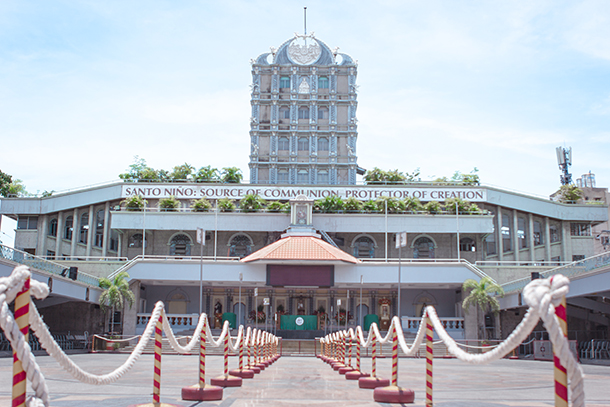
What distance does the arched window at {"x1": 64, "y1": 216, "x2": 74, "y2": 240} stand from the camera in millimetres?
62906

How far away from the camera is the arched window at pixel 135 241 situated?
194 feet

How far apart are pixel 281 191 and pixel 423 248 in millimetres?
15809

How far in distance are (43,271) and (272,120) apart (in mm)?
46990

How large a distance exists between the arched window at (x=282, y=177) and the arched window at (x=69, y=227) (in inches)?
1002

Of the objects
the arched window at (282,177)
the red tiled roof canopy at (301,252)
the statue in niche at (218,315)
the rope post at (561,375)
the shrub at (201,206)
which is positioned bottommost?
the statue in niche at (218,315)

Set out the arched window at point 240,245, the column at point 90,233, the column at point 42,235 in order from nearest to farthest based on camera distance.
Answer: the arched window at point 240,245 < the column at point 90,233 < the column at point 42,235

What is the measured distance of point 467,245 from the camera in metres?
59.2

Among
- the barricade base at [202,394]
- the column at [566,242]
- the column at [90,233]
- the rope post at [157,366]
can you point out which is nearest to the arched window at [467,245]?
the column at [566,242]

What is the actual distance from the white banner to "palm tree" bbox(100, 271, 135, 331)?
1903 centimetres

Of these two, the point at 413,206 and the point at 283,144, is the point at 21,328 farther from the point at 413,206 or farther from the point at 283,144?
the point at 283,144

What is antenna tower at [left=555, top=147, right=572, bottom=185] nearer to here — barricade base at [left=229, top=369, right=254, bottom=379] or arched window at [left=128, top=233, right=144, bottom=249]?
arched window at [left=128, top=233, right=144, bottom=249]

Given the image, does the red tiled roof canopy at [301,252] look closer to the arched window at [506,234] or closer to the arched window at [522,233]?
the arched window at [506,234]

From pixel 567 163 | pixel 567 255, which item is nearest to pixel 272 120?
pixel 567 255

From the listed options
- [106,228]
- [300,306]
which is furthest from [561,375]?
[106,228]
